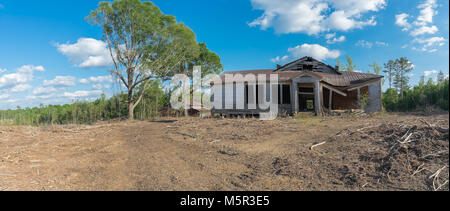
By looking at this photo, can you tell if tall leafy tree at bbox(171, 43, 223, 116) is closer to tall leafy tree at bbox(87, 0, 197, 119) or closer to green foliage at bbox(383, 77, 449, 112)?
tall leafy tree at bbox(87, 0, 197, 119)

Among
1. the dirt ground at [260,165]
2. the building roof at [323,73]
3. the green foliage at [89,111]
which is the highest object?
the building roof at [323,73]

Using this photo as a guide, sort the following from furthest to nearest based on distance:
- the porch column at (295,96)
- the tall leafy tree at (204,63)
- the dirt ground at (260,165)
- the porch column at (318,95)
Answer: the tall leafy tree at (204,63), the porch column at (295,96), the porch column at (318,95), the dirt ground at (260,165)

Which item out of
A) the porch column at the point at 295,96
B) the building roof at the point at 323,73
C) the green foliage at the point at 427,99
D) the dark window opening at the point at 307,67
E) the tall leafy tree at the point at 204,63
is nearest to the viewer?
the green foliage at the point at 427,99

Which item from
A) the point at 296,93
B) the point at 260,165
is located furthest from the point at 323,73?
the point at 260,165

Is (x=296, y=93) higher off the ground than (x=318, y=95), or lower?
higher

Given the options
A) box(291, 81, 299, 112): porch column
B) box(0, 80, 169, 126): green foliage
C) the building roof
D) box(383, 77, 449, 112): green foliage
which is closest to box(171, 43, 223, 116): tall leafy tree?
box(0, 80, 169, 126): green foliage

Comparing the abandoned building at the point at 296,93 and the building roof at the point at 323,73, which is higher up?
the building roof at the point at 323,73

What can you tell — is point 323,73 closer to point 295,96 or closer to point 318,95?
point 318,95

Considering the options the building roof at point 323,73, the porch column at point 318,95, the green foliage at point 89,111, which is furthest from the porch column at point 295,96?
the green foliage at point 89,111

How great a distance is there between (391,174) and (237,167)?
258 centimetres

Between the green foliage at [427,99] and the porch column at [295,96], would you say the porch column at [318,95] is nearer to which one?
the porch column at [295,96]

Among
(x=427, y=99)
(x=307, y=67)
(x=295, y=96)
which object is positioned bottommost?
(x=427, y=99)

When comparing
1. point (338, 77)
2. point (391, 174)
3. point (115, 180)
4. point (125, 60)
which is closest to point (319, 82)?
point (338, 77)
